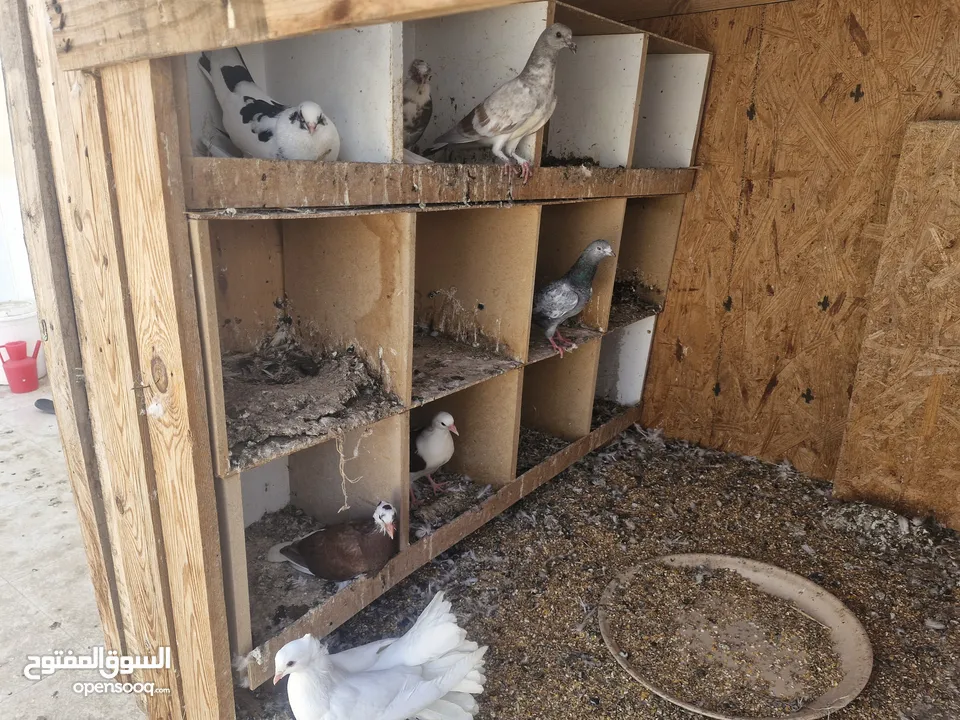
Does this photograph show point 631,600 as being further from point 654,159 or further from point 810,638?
point 654,159

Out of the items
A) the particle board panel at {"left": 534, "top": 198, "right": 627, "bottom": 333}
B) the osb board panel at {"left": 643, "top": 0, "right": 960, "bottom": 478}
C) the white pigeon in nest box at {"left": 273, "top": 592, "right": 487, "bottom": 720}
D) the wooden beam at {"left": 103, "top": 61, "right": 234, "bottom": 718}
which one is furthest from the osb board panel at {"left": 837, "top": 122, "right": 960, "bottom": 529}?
the wooden beam at {"left": 103, "top": 61, "right": 234, "bottom": 718}

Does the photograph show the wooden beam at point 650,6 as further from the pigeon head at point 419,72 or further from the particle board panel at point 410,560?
the particle board panel at point 410,560

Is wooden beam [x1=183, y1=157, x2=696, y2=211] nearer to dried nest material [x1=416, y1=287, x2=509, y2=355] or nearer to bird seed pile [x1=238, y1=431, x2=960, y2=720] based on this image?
dried nest material [x1=416, y1=287, x2=509, y2=355]

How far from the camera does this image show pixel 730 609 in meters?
1.88

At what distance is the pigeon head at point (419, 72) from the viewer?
1.82 metres

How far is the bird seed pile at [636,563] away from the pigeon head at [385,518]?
0.35 meters

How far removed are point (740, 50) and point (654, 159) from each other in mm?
500

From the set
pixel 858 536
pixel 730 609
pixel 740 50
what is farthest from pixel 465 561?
pixel 740 50

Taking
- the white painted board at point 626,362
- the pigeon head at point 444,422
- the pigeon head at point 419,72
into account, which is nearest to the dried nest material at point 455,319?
the pigeon head at point 444,422

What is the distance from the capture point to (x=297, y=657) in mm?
1256

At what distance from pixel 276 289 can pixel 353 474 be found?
1.84ft

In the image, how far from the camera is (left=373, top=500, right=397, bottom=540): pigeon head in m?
1.61

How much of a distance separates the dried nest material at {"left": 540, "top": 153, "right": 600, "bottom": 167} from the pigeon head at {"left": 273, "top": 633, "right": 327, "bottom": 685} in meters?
1.81

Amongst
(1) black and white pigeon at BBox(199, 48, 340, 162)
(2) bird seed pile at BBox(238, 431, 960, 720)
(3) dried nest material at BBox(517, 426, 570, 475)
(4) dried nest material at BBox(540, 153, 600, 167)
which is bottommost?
(2) bird seed pile at BBox(238, 431, 960, 720)
